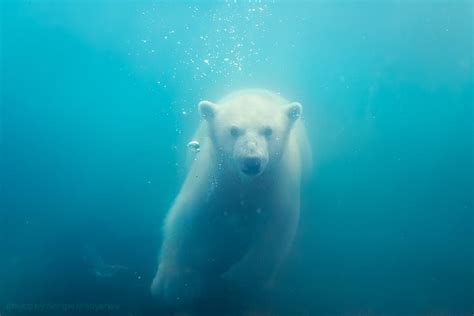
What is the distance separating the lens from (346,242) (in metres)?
Result: 8.08

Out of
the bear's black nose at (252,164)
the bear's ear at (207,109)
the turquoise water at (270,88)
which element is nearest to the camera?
the bear's black nose at (252,164)

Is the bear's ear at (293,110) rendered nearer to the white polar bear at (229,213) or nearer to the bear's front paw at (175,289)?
the white polar bear at (229,213)

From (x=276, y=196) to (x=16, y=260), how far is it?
4996mm

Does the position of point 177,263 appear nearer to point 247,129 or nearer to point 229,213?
point 229,213

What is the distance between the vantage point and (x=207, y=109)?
4.67 meters

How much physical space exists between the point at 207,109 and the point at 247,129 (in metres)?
0.61

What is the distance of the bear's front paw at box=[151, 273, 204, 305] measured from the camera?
16.4 feet

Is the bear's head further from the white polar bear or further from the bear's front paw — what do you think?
the bear's front paw

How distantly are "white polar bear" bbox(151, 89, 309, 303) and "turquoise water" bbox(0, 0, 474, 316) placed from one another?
1.43 meters

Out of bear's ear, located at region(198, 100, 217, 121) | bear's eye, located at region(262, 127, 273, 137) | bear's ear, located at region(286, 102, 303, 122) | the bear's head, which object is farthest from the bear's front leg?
bear's ear, located at region(286, 102, 303, 122)

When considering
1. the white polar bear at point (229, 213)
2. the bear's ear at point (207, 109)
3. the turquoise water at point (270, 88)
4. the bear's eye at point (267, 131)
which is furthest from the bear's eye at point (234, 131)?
the turquoise water at point (270, 88)

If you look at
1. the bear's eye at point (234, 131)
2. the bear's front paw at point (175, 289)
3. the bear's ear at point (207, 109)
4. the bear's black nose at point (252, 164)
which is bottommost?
the bear's front paw at point (175, 289)

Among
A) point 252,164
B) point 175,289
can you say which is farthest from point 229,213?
point 252,164

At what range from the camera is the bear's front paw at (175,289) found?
5008 millimetres
